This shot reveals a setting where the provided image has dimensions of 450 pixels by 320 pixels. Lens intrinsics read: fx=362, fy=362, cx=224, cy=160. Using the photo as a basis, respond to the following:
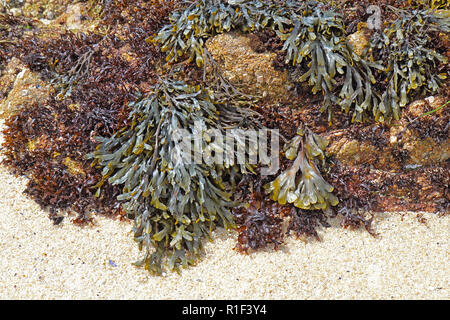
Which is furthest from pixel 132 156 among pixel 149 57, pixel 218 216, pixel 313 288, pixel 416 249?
pixel 416 249

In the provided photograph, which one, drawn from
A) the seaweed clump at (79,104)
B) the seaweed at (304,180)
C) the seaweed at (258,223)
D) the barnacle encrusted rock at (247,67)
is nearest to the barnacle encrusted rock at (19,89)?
the seaweed clump at (79,104)

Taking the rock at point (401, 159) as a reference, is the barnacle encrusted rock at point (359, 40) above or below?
above

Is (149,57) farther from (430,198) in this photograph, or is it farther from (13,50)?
(430,198)

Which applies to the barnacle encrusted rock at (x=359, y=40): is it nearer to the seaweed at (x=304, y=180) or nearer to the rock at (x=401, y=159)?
the rock at (x=401, y=159)

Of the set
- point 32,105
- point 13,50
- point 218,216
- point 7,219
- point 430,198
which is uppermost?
point 13,50

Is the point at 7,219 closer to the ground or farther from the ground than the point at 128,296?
farther from the ground

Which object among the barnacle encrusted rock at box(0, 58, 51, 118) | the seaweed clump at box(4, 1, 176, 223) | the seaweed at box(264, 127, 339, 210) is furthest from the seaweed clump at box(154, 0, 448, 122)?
the barnacle encrusted rock at box(0, 58, 51, 118)
